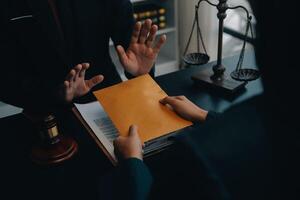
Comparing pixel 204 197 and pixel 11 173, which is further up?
pixel 204 197

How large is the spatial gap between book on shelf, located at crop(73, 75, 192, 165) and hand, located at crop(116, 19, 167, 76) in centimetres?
20

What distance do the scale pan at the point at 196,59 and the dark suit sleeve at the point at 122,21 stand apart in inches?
7.8

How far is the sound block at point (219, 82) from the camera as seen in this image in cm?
123

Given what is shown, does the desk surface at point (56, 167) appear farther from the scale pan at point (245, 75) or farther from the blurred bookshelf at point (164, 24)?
the blurred bookshelf at point (164, 24)

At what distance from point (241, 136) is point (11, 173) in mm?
670

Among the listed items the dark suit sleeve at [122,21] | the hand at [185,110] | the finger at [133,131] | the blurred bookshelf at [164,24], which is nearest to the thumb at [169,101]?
the hand at [185,110]

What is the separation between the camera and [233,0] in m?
2.57

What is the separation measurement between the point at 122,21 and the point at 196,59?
401 millimetres

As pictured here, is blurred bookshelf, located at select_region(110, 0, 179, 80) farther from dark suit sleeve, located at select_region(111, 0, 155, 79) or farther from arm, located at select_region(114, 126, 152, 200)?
arm, located at select_region(114, 126, 152, 200)

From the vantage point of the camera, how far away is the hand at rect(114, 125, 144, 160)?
2.74ft

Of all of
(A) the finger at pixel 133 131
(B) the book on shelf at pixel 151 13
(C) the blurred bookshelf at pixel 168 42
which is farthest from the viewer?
(C) the blurred bookshelf at pixel 168 42

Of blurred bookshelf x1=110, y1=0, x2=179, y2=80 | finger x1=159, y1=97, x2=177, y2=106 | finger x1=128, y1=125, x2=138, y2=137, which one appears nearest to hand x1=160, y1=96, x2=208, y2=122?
finger x1=159, y1=97, x2=177, y2=106

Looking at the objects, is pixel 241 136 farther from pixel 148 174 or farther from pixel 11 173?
pixel 11 173

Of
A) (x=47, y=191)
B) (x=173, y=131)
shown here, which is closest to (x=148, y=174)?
(x=173, y=131)
